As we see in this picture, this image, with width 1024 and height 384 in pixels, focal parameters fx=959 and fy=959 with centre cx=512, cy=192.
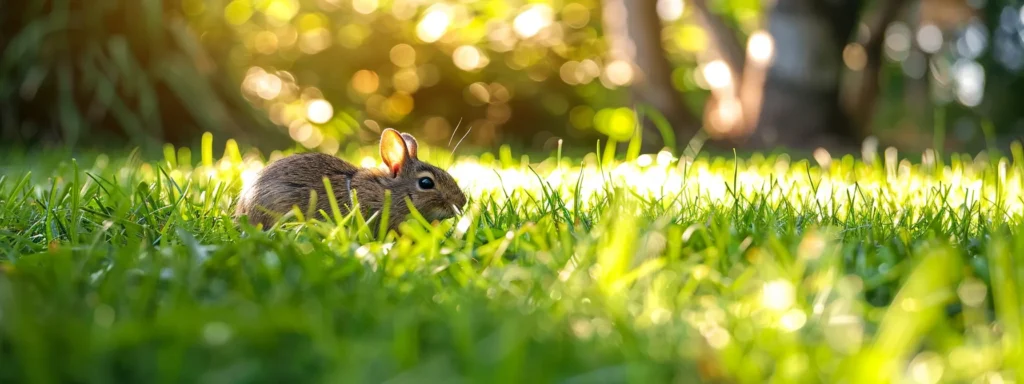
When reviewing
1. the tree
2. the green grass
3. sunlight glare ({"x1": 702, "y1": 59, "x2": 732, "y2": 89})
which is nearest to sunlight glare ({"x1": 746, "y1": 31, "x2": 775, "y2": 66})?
the tree

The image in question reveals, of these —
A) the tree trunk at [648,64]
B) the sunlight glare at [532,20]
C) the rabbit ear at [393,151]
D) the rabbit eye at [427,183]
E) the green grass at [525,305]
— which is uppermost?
the sunlight glare at [532,20]

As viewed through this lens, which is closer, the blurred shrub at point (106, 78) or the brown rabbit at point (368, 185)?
the brown rabbit at point (368, 185)

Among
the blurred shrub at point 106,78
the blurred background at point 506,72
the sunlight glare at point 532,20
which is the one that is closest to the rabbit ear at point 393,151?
the blurred background at point 506,72

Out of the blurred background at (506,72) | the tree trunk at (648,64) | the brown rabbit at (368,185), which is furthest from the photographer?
the tree trunk at (648,64)

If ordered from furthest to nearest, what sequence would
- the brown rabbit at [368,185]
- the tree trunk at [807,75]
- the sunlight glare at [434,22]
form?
1. the sunlight glare at [434,22]
2. the tree trunk at [807,75]
3. the brown rabbit at [368,185]

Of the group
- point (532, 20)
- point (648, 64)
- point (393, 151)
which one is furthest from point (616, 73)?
point (393, 151)

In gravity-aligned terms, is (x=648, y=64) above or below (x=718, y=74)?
below

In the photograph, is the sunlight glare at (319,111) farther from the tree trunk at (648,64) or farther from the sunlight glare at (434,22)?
the tree trunk at (648,64)

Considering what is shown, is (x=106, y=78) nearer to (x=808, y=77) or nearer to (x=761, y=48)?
(x=761, y=48)
